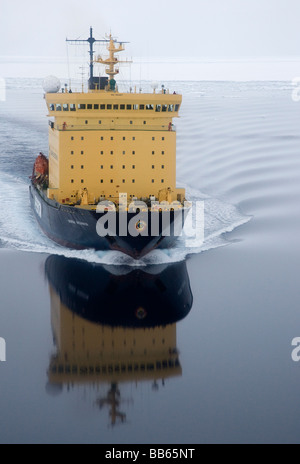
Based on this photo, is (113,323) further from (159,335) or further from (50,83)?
(50,83)

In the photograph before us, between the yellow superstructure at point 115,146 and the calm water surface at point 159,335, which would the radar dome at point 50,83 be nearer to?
the yellow superstructure at point 115,146

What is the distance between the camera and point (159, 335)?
18922 millimetres

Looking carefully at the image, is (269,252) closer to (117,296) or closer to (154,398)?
(117,296)

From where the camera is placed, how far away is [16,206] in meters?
32.8

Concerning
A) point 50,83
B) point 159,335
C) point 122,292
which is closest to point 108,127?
point 50,83

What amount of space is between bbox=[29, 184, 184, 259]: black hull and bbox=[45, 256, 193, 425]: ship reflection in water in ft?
2.70

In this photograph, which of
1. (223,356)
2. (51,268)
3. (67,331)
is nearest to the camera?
(223,356)

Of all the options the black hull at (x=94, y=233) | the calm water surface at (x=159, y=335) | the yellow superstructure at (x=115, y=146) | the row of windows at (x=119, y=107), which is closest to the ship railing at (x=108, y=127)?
the yellow superstructure at (x=115, y=146)

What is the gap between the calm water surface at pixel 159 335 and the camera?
46.3 feet

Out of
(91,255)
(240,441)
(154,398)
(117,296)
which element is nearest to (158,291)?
(117,296)

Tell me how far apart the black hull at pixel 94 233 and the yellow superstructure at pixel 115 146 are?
785 millimetres

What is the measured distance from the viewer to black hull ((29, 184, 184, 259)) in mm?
23531

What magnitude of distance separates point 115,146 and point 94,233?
3435 millimetres

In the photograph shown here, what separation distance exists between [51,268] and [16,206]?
966 centimetres
